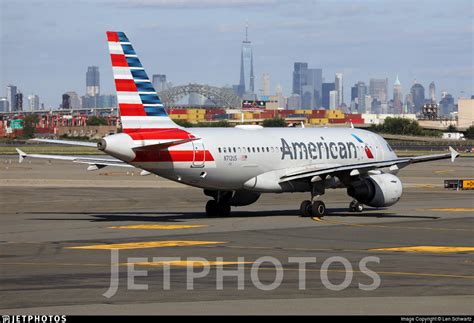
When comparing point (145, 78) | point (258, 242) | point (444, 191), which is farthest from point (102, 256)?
point (444, 191)

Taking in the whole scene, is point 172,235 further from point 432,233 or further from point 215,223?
point 432,233

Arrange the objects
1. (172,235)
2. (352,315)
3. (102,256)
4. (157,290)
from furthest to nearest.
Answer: (172,235) < (102,256) < (157,290) < (352,315)

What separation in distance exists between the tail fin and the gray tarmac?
4444mm

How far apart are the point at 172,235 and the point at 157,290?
52.7 feet

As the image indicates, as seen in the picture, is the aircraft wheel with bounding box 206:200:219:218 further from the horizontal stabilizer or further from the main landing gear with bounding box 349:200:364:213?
the main landing gear with bounding box 349:200:364:213

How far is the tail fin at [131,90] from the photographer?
45.7 metres

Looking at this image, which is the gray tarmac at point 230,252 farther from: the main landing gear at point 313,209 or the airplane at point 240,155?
the airplane at point 240,155

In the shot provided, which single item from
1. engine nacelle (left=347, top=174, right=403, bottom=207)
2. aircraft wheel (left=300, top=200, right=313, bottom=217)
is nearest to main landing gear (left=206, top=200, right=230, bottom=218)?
aircraft wheel (left=300, top=200, right=313, bottom=217)

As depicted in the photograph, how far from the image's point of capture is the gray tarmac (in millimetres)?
23406

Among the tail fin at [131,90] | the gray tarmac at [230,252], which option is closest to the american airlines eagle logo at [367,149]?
the gray tarmac at [230,252]

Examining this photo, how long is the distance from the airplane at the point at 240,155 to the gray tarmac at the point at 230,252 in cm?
139

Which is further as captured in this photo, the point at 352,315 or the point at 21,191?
the point at 21,191

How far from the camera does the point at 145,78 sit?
1836 inches

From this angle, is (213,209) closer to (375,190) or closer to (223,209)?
(223,209)
